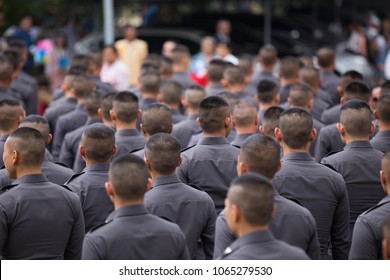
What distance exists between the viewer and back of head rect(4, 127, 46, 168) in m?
5.84

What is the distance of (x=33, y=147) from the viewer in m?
5.91

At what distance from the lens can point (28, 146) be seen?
5.91 metres

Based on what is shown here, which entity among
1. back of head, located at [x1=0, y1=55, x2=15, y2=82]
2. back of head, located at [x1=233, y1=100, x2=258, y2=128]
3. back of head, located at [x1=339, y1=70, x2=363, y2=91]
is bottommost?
back of head, located at [x1=233, y1=100, x2=258, y2=128]

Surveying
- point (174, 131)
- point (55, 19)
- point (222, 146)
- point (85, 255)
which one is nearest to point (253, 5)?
point (55, 19)

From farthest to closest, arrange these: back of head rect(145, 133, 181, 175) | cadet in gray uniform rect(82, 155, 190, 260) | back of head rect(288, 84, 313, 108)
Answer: back of head rect(288, 84, 313, 108), back of head rect(145, 133, 181, 175), cadet in gray uniform rect(82, 155, 190, 260)

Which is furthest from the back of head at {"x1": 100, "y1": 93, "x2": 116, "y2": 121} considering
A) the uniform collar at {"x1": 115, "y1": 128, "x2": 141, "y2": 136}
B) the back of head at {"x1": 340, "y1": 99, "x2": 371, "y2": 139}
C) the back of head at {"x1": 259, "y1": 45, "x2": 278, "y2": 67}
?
the back of head at {"x1": 259, "y1": 45, "x2": 278, "y2": 67}

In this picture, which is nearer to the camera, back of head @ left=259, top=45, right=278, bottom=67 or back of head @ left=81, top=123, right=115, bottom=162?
back of head @ left=81, top=123, right=115, bottom=162

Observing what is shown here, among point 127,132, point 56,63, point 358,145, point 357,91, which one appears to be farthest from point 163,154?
point 56,63

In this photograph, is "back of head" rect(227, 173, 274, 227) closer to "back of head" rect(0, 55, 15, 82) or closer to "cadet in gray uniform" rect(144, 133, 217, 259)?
"cadet in gray uniform" rect(144, 133, 217, 259)

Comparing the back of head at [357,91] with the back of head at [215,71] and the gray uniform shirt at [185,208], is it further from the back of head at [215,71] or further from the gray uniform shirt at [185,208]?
the gray uniform shirt at [185,208]

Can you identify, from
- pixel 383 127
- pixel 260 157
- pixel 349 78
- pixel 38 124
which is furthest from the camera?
pixel 349 78

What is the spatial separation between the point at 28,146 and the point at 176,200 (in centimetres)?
103

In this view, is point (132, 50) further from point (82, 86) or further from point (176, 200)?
point (176, 200)

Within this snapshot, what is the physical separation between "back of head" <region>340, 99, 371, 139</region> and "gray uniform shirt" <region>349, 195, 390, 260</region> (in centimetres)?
171
